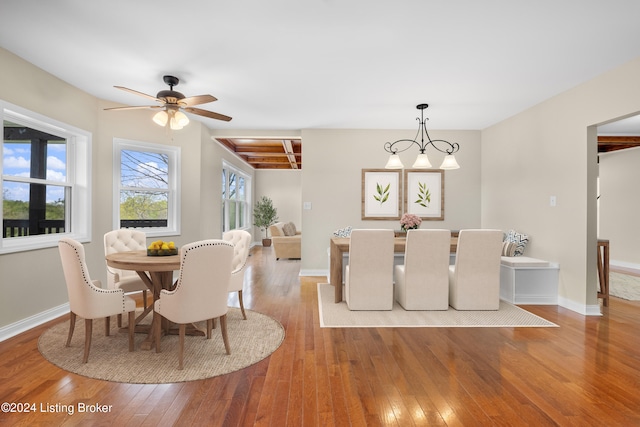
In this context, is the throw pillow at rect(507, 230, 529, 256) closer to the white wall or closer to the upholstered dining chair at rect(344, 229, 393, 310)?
the upholstered dining chair at rect(344, 229, 393, 310)

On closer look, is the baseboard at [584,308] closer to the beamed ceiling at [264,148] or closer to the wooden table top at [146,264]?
the wooden table top at [146,264]

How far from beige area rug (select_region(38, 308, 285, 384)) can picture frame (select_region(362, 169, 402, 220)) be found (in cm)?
302

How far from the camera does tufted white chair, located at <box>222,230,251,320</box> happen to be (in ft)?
11.2

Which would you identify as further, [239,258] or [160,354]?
[239,258]

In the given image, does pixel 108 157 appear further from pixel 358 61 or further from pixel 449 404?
pixel 449 404

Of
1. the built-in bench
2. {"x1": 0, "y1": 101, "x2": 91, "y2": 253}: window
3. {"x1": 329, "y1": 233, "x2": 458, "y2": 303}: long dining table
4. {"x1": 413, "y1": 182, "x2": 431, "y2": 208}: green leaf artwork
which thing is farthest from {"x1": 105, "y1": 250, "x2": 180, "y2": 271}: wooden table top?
{"x1": 413, "y1": 182, "x2": 431, "y2": 208}: green leaf artwork

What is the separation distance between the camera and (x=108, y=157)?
4.41 m

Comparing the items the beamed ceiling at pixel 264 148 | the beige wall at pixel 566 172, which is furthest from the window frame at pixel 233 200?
the beige wall at pixel 566 172

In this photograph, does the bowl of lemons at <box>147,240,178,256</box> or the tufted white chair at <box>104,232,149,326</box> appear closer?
the bowl of lemons at <box>147,240,178,256</box>

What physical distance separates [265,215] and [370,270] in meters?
6.83

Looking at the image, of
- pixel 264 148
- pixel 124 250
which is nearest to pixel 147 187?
pixel 124 250

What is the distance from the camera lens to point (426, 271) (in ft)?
12.1

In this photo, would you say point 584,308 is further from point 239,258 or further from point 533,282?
point 239,258

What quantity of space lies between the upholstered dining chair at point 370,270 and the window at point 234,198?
14.5ft
